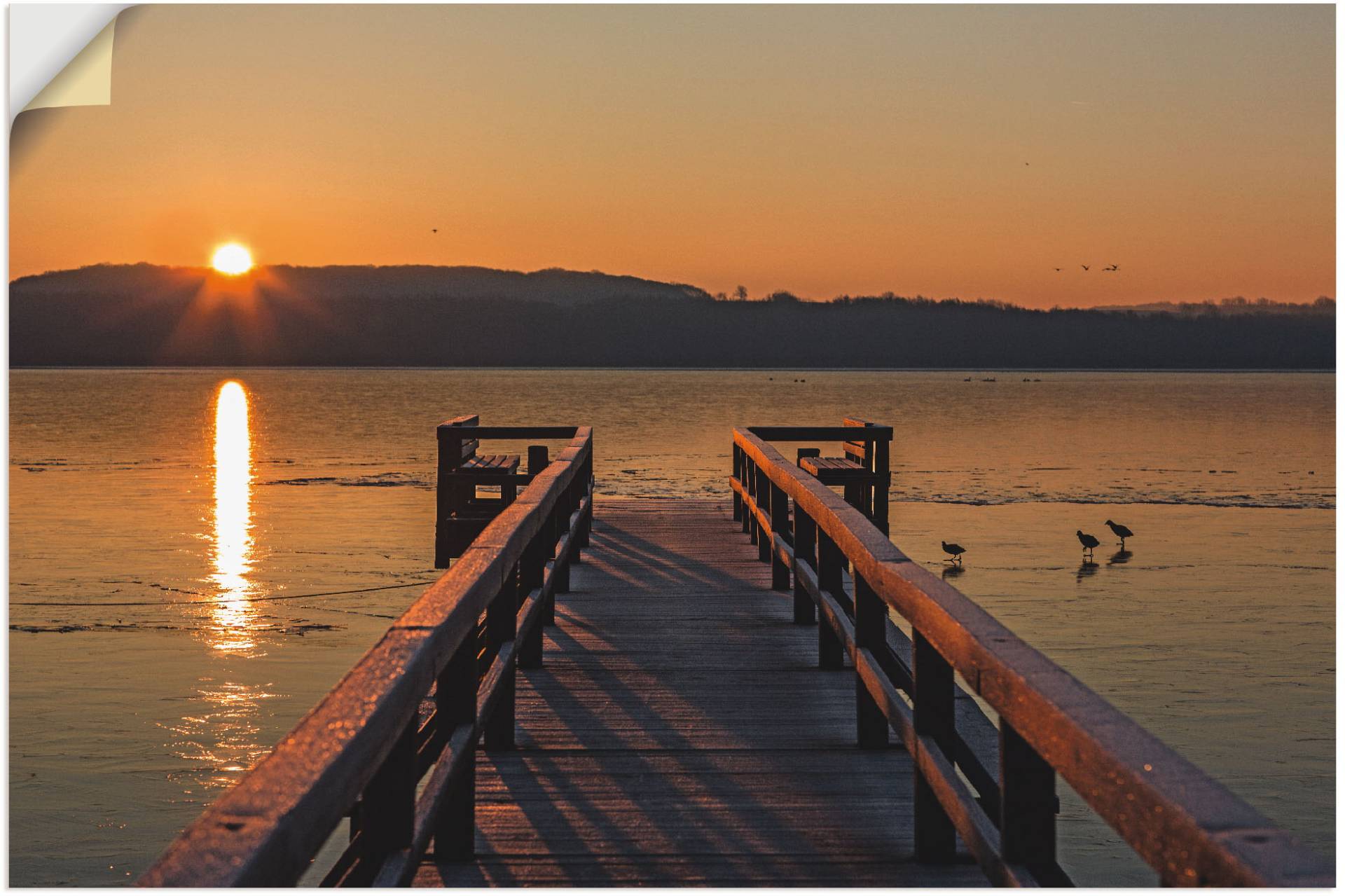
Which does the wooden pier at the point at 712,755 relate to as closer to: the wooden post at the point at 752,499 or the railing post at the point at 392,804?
the railing post at the point at 392,804

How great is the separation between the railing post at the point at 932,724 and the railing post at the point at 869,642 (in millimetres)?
652

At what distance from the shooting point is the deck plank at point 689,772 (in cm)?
362

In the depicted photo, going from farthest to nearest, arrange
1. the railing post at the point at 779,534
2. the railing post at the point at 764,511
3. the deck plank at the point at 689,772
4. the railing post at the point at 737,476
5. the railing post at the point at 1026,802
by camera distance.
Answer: the railing post at the point at 737,476
the railing post at the point at 764,511
the railing post at the point at 779,534
the deck plank at the point at 689,772
the railing post at the point at 1026,802

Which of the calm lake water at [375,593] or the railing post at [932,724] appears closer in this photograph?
the railing post at [932,724]

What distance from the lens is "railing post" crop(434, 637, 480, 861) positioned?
3.51 meters

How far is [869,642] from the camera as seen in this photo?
4.52 metres

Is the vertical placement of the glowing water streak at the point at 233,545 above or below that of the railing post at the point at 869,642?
below

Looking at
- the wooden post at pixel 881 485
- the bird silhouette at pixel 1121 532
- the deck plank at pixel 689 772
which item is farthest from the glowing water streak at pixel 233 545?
the bird silhouette at pixel 1121 532

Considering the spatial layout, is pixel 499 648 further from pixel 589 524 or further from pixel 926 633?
pixel 589 524

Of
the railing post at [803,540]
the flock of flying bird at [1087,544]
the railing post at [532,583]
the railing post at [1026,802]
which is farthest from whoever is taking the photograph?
the flock of flying bird at [1087,544]

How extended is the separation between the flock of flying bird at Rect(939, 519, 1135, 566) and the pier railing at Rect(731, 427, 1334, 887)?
13.4 m

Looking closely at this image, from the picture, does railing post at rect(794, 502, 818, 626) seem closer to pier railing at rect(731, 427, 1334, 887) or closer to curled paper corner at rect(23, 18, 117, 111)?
pier railing at rect(731, 427, 1334, 887)

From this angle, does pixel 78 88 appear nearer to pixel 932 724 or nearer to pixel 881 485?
pixel 932 724

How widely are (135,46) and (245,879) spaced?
18.3 ft
